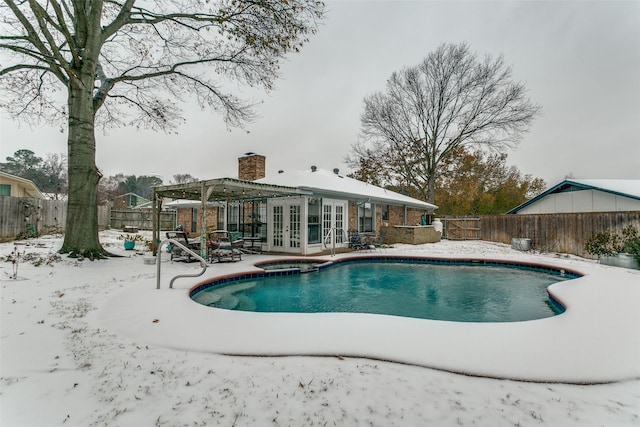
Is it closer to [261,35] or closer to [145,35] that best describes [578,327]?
[261,35]

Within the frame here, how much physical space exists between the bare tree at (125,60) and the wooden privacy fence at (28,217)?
170 inches

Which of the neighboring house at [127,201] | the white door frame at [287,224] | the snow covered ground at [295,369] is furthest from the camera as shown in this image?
the neighboring house at [127,201]

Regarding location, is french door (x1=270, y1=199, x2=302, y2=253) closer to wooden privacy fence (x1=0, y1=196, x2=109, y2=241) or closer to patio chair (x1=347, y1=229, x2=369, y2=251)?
patio chair (x1=347, y1=229, x2=369, y2=251)

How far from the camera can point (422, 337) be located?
312cm

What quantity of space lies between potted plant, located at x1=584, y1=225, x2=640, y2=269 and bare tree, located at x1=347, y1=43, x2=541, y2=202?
12689 mm

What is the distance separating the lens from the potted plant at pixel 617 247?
7.98 meters

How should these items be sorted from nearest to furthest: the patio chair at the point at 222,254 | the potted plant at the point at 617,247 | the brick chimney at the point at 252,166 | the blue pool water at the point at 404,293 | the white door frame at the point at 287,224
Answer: the blue pool water at the point at 404,293 < the potted plant at the point at 617,247 < the patio chair at the point at 222,254 < the white door frame at the point at 287,224 < the brick chimney at the point at 252,166

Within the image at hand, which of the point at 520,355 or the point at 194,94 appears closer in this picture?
the point at 520,355

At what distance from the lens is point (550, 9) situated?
25.9ft

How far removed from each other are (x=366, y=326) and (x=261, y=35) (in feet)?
27.9

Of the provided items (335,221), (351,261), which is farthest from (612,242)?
(335,221)

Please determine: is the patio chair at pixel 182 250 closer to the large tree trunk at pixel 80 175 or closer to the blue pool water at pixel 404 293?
the large tree trunk at pixel 80 175

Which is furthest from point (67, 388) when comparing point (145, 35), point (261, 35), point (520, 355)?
point (145, 35)

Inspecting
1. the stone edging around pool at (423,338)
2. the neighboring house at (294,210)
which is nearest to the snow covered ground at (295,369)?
the stone edging around pool at (423,338)
